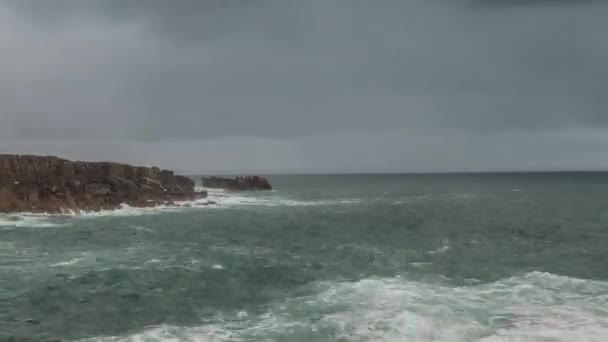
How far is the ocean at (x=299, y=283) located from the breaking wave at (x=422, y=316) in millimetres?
82

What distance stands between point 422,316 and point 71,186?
6304 centimetres

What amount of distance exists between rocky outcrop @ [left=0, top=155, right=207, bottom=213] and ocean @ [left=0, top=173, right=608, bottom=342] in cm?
1241

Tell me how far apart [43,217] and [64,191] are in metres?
10.4

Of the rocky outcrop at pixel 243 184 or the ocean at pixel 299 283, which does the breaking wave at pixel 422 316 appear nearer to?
the ocean at pixel 299 283

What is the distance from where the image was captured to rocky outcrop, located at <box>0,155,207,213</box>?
65.3 m

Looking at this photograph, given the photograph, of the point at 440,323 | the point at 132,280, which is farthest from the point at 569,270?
the point at 132,280

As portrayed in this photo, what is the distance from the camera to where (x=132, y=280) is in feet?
92.3

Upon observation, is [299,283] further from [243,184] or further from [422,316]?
[243,184]

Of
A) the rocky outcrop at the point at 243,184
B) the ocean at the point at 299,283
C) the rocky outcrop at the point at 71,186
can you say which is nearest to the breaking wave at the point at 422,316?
the ocean at the point at 299,283

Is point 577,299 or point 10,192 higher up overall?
point 10,192

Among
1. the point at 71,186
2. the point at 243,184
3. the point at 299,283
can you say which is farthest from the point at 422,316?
the point at 243,184

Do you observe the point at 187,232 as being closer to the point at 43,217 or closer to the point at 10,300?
the point at 43,217

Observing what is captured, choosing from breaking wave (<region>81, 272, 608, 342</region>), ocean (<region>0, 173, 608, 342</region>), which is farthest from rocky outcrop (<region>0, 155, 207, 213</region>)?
breaking wave (<region>81, 272, 608, 342</region>)

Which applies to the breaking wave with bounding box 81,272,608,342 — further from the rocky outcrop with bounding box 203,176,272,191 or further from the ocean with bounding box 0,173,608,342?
the rocky outcrop with bounding box 203,176,272,191
